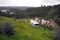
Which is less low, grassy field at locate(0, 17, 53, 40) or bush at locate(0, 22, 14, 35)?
bush at locate(0, 22, 14, 35)

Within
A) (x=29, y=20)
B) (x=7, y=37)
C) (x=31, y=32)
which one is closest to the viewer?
(x=7, y=37)

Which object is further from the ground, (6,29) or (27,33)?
(6,29)

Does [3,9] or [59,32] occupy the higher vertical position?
[3,9]

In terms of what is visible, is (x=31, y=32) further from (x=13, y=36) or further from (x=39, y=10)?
(x=39, y=10)

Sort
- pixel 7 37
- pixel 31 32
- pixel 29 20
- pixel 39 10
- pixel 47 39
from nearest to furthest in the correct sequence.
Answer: pixel 7 37 → pixel 47 39 → pixel 31 32 → pixel 29 20 → pixel 39 10

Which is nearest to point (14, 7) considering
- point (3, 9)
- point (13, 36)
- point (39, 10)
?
point (3, 9)

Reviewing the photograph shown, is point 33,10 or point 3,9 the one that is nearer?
point 3,9

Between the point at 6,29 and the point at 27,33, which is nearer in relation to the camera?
the point at 6,29

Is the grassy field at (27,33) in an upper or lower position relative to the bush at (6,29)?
lower
